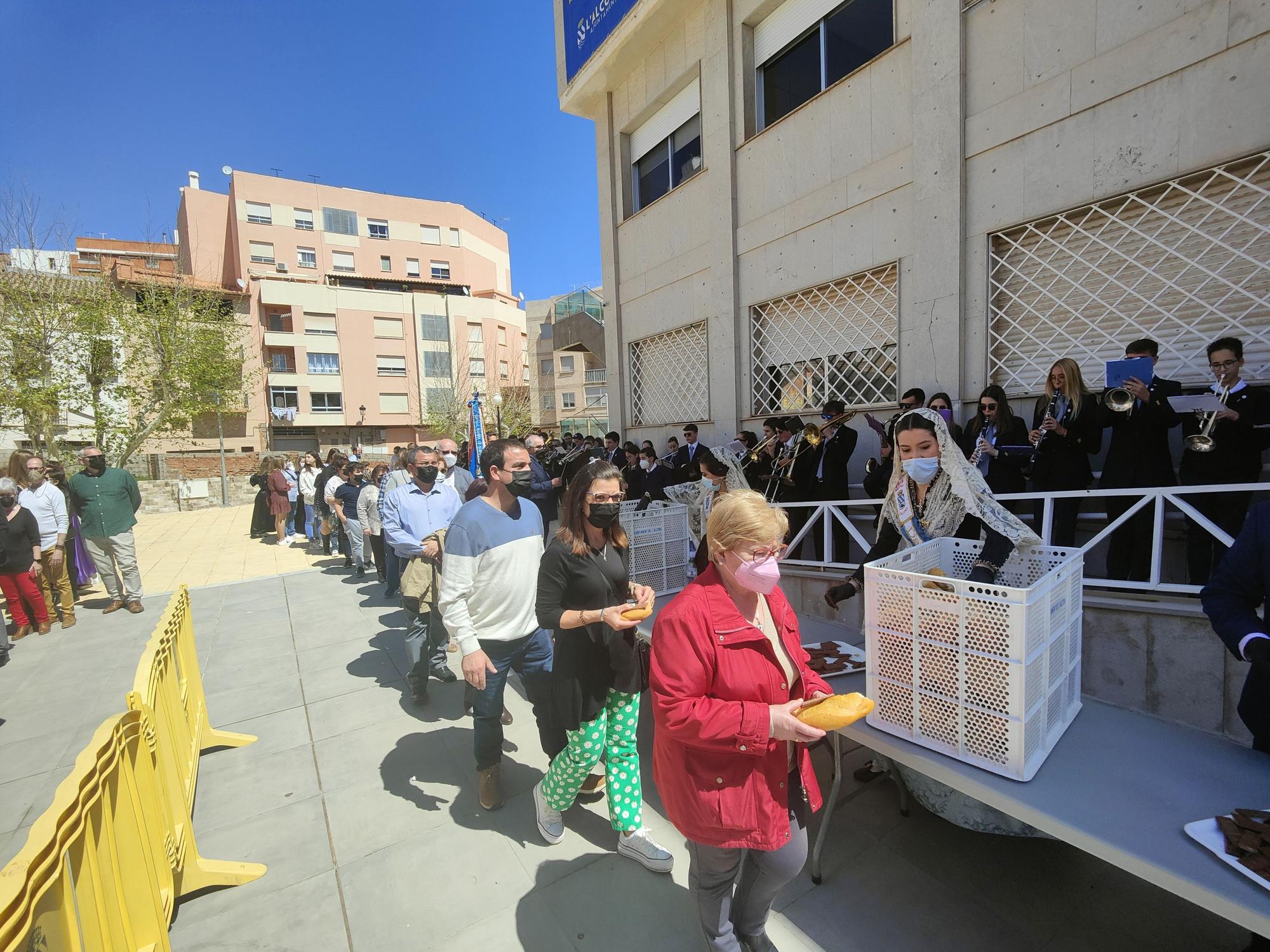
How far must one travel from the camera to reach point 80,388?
1555 centimetres

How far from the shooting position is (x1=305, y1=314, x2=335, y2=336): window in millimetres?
36094

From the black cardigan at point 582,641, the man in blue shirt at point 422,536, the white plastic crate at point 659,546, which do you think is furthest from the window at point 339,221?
the black cardigan at point 582,641

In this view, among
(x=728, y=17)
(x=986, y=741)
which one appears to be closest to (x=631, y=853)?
(x=986, y=741)

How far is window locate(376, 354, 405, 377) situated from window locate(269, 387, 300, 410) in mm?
5187

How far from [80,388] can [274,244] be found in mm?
27156

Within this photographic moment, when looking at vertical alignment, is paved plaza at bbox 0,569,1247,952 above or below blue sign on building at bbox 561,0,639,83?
below

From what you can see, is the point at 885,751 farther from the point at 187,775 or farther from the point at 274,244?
the point at 274,244

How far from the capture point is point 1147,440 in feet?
12.7

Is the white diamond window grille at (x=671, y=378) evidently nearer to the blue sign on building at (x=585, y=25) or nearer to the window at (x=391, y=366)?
the blue sign on building at (x=585, y=25)

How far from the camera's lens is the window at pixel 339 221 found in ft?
130

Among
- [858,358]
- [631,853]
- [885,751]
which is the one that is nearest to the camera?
[885,751]

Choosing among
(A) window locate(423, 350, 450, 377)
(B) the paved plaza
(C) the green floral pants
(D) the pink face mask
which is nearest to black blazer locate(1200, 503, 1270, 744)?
(B) the paved plaza

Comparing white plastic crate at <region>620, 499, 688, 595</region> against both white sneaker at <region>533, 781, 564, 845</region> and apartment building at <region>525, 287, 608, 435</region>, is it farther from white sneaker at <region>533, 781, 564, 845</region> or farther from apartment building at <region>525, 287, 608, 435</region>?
apartment building at <region>525, 287, 608, 435</region>

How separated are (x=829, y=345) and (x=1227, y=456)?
435 cm
